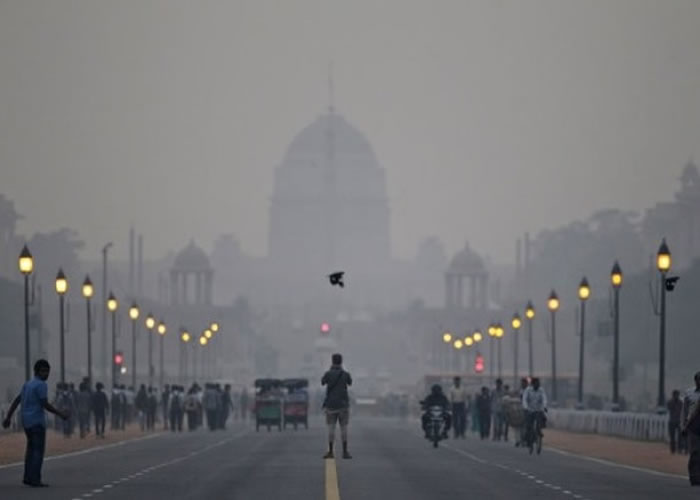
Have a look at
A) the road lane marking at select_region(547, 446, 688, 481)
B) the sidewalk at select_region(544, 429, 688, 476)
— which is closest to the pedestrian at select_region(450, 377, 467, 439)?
the sidewalk at select_region(544, 429, 688, 476)

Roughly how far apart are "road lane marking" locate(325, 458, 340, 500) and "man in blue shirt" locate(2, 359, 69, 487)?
16.3ft

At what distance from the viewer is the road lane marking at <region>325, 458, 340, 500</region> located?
146 feet

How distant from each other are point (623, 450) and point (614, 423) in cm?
1599

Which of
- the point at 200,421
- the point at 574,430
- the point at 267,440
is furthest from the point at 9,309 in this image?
the point at 267,440

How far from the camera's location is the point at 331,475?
51.8 meters

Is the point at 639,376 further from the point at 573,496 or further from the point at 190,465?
the point at 573,496

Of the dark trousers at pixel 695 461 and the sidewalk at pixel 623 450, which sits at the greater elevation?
the dark trousers at pixel 695 461

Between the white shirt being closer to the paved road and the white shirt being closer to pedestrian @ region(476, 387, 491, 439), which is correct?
the paved road

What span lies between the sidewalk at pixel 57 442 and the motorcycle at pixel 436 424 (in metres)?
9.20

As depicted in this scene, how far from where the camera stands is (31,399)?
157 ft

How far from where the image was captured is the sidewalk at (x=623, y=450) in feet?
202

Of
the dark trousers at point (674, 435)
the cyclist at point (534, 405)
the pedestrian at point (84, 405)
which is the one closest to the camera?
the dark trousers at point (674, 435)

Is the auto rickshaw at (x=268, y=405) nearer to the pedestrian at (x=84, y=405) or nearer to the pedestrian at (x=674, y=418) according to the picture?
the pedestrian at (x=84, y=405)

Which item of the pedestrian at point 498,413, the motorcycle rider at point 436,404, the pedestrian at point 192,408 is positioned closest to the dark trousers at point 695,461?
→ the motorcycle rider at point 436,404
